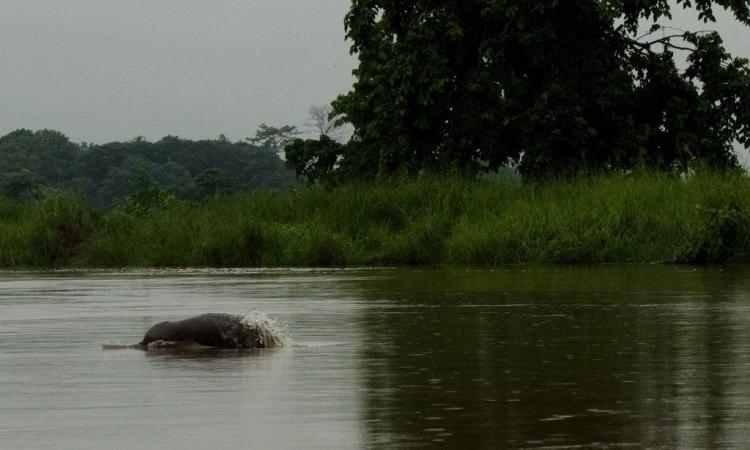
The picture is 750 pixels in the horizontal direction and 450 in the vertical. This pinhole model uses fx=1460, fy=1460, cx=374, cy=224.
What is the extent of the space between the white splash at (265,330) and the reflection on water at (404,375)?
0.44 feet

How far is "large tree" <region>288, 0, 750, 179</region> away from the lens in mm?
25141

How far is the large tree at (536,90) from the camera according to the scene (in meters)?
25.1

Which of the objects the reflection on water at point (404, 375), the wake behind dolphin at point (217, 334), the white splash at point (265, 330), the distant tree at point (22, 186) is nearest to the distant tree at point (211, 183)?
the distant tree at point (22, 186)

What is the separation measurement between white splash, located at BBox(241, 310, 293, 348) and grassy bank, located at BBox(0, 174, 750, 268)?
11.2m

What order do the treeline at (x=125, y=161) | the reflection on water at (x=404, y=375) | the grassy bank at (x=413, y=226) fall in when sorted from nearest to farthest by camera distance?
1. the reflection on water at (x=404, y=375)
2. the grassy bank at (x=413, y=226)
3. the treeline at (x=125, y=161)

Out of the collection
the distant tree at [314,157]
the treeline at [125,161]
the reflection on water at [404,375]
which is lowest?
the reflection on water at [404,375]

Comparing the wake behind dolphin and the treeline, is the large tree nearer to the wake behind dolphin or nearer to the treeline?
the wake behind dolphin

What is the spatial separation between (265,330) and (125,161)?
2873 inches

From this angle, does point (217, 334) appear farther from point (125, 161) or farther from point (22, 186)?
point (125, 161)

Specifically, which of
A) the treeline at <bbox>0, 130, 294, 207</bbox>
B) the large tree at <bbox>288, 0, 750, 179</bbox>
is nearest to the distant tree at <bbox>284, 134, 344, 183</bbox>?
the large tree at <bbox>288, 0, 750, 179</bbox>

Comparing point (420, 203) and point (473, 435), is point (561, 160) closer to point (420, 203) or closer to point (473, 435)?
point (420, 203)

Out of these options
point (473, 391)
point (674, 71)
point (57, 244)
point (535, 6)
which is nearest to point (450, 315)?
point (473, 391)

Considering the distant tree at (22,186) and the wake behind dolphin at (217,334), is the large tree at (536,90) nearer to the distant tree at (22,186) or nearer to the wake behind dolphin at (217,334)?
the wake behind dolphin at (217,334)

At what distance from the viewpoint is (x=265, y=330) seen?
677 cm
